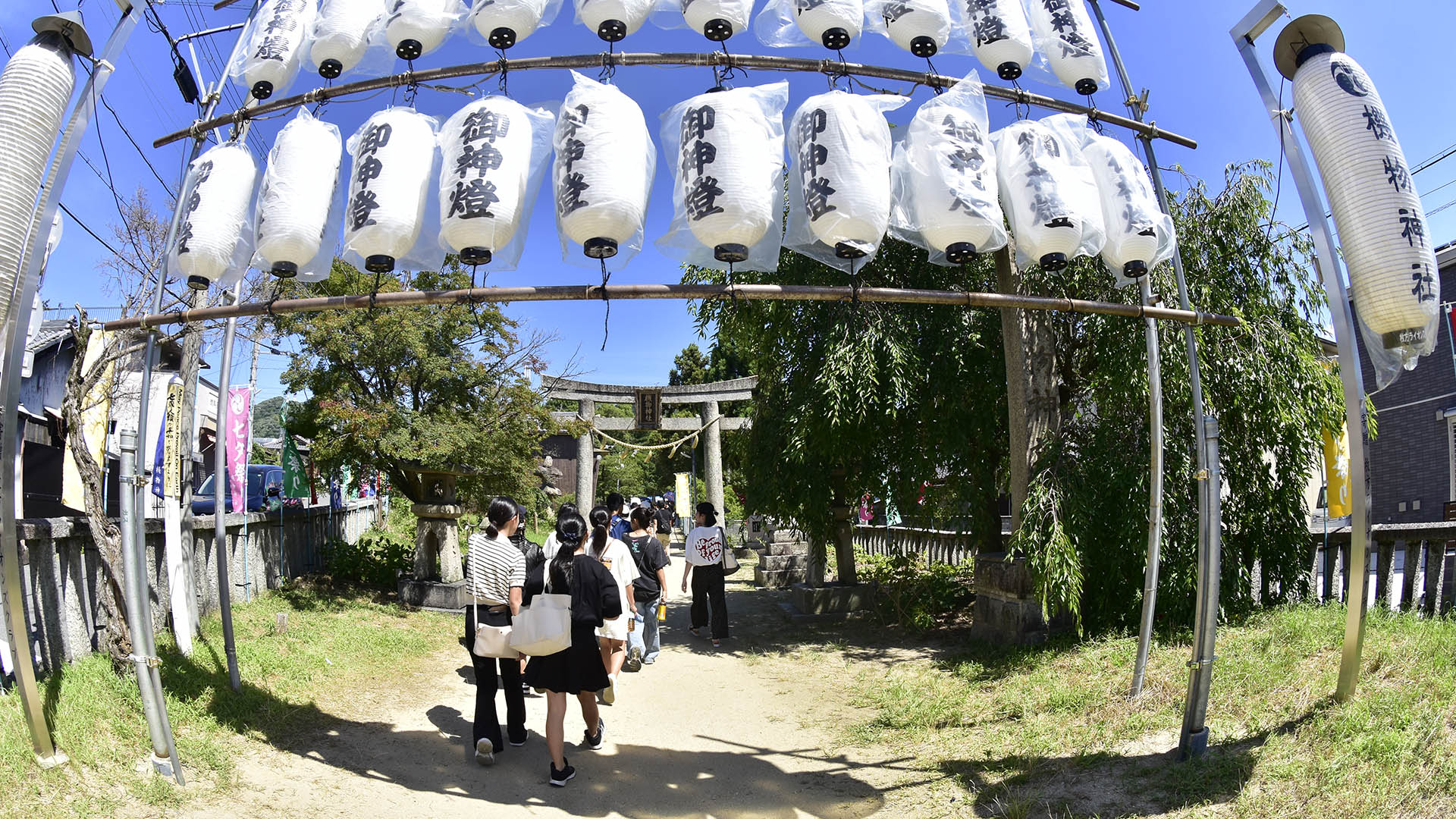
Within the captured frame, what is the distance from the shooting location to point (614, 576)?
5.99 metres

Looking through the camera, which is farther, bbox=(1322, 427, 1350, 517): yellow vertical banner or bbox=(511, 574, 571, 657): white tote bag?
bbox=(1322, 427, 1350, 517): yellow vertical banner

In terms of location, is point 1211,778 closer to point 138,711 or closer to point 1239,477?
point 1239,477

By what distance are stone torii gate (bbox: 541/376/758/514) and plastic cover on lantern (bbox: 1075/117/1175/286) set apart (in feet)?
47.7

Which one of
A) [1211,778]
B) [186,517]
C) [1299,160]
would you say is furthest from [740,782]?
[186,517]

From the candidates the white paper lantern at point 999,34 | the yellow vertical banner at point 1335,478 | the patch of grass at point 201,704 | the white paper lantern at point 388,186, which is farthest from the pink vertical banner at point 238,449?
the yellow vertical banner at point 1335,478

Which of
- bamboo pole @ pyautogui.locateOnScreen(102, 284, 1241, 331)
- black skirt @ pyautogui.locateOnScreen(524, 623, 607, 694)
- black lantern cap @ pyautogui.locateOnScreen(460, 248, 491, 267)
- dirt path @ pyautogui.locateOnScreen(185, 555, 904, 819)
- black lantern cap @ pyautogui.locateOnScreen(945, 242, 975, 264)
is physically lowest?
dirt path @ pyautogui.locateOnScreen(185, 555, 904, 819)

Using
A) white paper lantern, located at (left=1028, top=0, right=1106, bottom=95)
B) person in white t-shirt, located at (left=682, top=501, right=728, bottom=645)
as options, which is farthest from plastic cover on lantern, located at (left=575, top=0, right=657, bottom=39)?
person in white t-shirt, located at (left=682, top=501, right=728, bottom=645)

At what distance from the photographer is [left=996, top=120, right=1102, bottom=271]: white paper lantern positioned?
4754 millimetres

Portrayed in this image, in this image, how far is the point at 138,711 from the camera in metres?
5.29

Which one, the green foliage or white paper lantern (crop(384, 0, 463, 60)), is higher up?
white paper lantern (crop(384, 0, 463, 60))

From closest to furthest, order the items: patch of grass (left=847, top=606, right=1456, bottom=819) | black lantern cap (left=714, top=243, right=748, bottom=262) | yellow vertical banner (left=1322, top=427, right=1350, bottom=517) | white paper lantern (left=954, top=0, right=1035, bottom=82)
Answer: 1. patch of grass (left=847, top=606, right=1456, bottom=819)
2. black lantern cap (left=714, top=243, right=748, bottom=262)
3. white paper lantern (left=954, top=0, right=1035, bottom=82)
4. yellow vertical banner (left=1322, top=427, right=1350, bottom=517)

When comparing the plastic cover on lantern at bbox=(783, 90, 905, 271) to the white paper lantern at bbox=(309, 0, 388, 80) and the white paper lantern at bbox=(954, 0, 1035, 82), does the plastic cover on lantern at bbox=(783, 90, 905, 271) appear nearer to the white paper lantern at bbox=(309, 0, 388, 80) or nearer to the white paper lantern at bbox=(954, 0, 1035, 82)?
the white paper lantern at bbox=(954, 0, 1035, 82)

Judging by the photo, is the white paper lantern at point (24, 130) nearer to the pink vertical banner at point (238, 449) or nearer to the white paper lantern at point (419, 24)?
the white paper lantern at point (419, 24)

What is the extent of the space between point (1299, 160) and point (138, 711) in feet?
26.2
